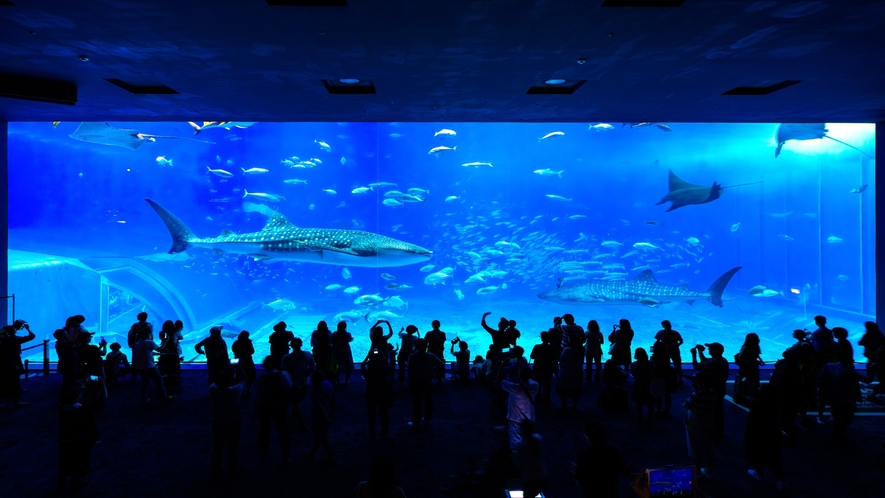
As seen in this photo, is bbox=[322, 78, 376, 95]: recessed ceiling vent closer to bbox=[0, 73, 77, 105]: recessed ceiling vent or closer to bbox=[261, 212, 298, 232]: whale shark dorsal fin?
bbox=[0, 73, 77, 105]: recessed ceiling vent

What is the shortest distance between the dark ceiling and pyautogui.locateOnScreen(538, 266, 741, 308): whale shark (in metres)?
9.57

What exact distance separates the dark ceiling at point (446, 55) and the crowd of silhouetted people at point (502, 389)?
3491 millimetres

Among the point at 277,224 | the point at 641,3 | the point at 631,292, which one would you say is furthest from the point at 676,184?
the point at 641,3

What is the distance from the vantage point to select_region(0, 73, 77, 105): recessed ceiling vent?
6.31 meters

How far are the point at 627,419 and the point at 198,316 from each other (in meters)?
51.2

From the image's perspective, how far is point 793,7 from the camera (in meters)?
4.26

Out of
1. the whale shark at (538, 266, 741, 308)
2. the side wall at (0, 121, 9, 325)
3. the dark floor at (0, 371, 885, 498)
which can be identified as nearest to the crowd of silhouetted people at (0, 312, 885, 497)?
the dark floor at (0, 371, 885, 498)

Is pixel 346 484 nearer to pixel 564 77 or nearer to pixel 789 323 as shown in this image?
pixel 564 77

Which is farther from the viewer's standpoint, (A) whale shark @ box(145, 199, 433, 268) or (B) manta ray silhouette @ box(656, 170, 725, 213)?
(B) manta ray silhouette @ box(656, 170, 725, 213)

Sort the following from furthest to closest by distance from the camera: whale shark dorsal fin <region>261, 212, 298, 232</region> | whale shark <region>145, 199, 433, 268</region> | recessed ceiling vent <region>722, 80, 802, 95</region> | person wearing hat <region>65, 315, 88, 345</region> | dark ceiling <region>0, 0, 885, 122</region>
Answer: whale shark dorsal fin <region>261, 212, 298, 232</region> < whale shark <region>145, 199, 433, 268</region> < person wearing hat <region>65, 315, 88, 345</region> < recessed ceiling vent <region>722, 80, 802, 95</region> < dark ceiling <region>0, 0, 885, 122</region>

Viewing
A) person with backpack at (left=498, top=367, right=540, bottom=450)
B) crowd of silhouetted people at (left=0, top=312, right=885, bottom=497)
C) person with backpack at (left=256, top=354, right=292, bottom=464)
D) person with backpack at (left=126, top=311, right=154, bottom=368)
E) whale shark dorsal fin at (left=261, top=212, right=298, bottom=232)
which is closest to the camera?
crowd of silhouetted people at (left=0, top=312, right=885, bottom=497)

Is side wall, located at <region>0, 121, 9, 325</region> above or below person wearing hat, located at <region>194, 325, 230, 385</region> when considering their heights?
above

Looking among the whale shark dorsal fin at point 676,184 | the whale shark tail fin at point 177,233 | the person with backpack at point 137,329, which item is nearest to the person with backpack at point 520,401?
the person with backpack at point 137,329

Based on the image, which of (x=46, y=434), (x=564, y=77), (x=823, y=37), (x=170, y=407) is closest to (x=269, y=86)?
(x=564, y=77)
